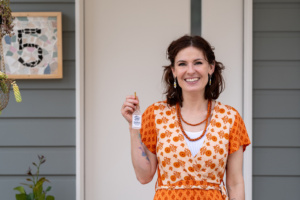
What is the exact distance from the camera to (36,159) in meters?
2.60

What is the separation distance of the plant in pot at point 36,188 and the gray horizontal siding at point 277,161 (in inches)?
57.3

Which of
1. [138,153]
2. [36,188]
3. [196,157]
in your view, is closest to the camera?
[196,157]

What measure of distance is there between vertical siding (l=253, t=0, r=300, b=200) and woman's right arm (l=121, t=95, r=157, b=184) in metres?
1.17

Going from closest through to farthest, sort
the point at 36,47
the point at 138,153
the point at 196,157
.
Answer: the point at 196,157 → the point at 138,153 → the point at 36,47

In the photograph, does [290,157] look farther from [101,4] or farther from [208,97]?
[101,4]

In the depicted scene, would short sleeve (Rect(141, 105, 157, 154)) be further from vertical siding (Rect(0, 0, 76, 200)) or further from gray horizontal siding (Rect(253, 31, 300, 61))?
gray horizontal siding (Rect(253, 31, 300, 61))

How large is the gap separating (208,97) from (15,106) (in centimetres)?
154

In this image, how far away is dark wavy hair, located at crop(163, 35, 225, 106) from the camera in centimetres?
157

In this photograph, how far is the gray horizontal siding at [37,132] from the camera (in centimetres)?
259

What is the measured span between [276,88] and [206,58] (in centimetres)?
119

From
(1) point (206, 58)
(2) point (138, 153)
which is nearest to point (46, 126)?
(2) point (138, 153)

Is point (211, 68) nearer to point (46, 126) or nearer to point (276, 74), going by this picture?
point (276, 74)

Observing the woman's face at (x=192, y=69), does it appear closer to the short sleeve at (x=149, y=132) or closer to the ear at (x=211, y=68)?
the ear at (x=211, y=68)

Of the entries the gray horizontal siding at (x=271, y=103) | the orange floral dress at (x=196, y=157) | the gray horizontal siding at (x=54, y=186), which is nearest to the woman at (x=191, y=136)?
the orange floral dress at (x=196, y=157)
